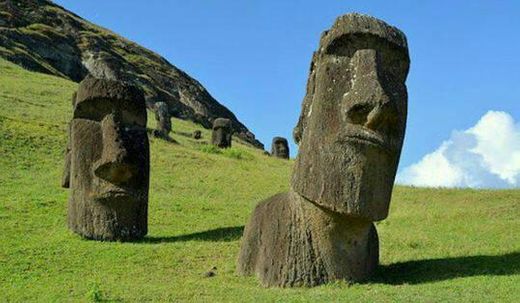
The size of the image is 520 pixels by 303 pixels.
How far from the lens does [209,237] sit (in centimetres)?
1548

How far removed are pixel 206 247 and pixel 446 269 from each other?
16.3 feet

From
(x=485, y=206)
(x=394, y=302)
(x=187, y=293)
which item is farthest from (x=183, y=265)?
(x=485, y=206)

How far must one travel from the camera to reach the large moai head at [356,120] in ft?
32.0

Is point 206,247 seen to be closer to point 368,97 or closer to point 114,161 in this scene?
point 114,161

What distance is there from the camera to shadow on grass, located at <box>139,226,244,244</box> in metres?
15.0

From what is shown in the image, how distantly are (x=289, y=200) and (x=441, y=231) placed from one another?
527 centimetres

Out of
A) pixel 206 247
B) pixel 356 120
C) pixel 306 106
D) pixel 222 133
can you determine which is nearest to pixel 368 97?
pixel 356 120

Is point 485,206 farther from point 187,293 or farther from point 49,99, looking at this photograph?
point 49,99

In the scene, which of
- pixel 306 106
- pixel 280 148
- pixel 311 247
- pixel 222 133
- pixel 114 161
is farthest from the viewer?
pixel 280 148

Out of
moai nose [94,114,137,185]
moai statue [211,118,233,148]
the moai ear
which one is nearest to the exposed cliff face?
moai statue [211,118,233,148]

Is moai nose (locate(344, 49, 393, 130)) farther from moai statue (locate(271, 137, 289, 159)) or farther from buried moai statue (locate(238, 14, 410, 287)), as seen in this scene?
moai statue (locate(271, 137, 289, 159))

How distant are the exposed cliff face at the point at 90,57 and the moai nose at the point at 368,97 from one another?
4649cm

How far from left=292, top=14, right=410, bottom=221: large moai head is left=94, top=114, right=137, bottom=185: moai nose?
17.0ft

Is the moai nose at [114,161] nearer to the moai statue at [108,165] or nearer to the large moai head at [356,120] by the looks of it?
the moai statue at [108,165]
